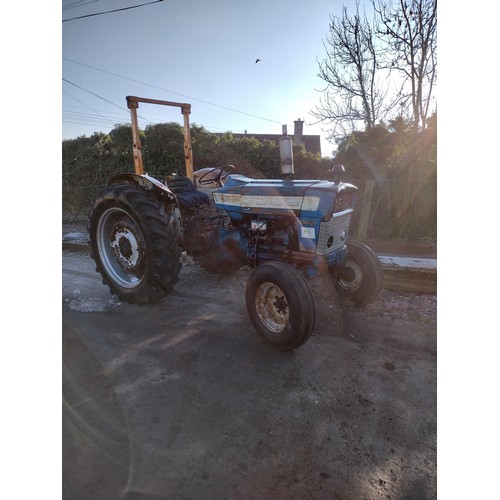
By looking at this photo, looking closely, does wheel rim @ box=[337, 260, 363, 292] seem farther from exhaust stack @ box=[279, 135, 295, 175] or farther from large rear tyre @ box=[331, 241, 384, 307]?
exhaust stack @ box=[279, 135, 295, 175]

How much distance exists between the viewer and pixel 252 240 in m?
2.87

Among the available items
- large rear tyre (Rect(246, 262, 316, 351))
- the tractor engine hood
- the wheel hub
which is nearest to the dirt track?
large rear tyre (Rect(246, 262, 316, 351))

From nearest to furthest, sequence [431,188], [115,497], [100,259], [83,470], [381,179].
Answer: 1. [115,497]
2. [83,470]
3. [100,259]
4. [431,188]
5. [381,179]

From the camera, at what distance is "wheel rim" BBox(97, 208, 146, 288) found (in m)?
2.99

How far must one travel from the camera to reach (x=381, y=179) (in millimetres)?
5770

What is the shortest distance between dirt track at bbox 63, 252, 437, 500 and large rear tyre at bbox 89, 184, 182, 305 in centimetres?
27

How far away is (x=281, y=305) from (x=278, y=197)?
0.81m

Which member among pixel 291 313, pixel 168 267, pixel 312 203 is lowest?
pixel 291 313

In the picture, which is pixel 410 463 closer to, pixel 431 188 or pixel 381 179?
pixel 431 188

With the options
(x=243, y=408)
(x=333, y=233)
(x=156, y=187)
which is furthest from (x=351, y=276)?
(x=156, y=187)

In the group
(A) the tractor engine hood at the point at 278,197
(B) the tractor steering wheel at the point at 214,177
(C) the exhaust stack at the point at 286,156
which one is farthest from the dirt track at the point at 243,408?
(B) the tractor steering wheel at the point at 214,177

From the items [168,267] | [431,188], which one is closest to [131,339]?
[168,267]

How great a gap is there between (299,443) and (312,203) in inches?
60.7

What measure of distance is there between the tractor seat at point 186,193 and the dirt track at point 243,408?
105cm
